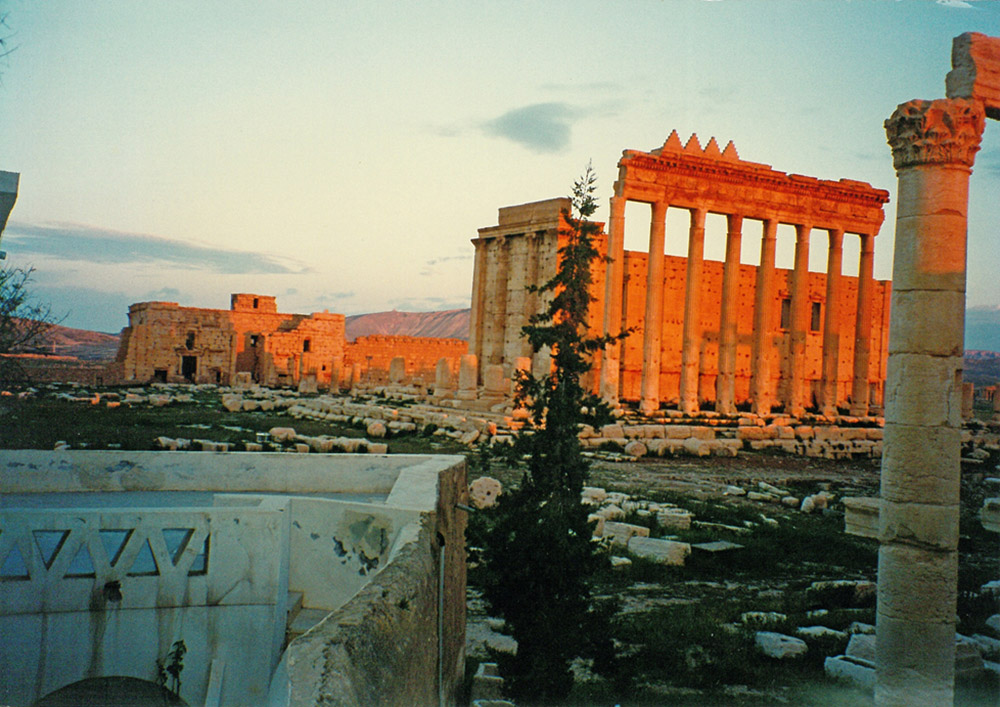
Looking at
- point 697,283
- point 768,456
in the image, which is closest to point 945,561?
point 768,456

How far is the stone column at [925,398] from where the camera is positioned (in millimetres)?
6332

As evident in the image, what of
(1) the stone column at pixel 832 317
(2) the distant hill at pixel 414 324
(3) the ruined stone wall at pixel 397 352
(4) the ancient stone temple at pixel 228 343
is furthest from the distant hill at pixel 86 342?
(1) the stone column at pixel 832 317

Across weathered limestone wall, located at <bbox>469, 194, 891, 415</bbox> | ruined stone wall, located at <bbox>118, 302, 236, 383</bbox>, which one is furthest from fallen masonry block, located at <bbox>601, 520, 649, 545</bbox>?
ruined stone wall, located at <bbox>118, 302, 236, 383</bbox>

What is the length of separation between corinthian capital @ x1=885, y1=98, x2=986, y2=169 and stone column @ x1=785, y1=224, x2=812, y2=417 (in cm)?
2364

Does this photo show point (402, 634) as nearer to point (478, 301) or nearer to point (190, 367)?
point (478, 301)

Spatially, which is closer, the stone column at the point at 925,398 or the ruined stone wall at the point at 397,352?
the stone column at the point at 925,398

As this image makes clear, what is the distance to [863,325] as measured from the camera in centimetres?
3186

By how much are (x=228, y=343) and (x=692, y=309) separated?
1097 inches

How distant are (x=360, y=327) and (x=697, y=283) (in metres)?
138

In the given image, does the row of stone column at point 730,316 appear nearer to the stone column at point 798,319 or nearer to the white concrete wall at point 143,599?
the stone column at point 798,319

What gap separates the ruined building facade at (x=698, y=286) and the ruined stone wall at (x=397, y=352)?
1492 centimetres

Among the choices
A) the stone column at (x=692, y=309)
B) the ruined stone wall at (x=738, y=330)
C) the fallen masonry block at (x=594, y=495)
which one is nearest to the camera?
the fallen masonry block at (x=594, y=495)

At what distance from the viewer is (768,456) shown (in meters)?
21.8

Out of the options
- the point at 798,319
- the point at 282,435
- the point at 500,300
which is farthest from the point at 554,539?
the point at 798,319
